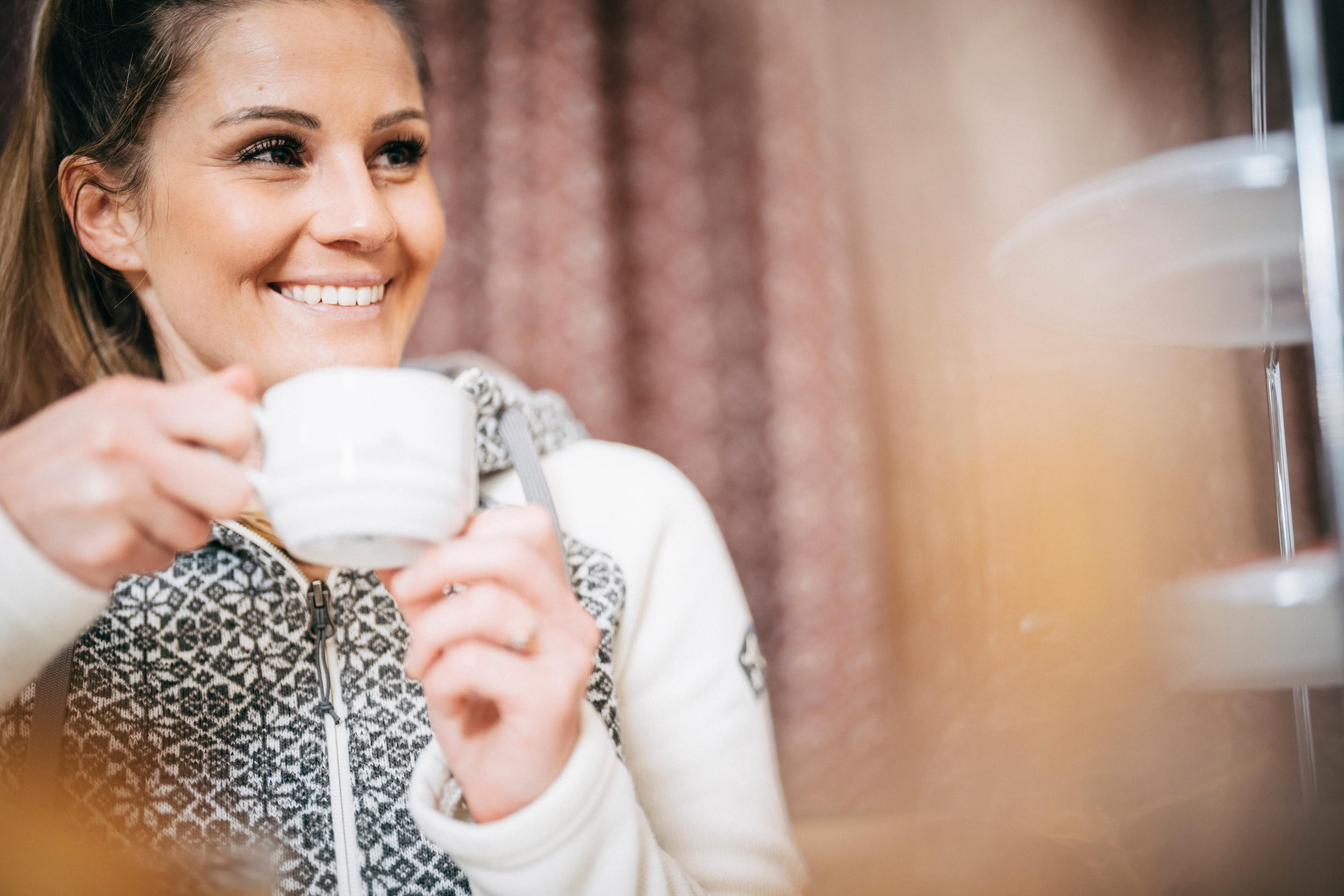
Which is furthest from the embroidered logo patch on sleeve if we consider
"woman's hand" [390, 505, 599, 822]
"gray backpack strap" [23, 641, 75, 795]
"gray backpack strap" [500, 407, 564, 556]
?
"gray backpack strap" [23, 641, 75, 795]

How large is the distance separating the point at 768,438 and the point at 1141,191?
0.94 meters

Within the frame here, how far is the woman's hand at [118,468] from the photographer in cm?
38

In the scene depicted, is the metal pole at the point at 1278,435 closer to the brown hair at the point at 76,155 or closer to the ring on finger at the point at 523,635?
the ring on finger at the point at 523,635

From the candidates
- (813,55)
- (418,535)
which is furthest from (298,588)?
(813,55)

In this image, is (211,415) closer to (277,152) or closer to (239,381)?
(239,381)

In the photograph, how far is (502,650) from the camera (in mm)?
427

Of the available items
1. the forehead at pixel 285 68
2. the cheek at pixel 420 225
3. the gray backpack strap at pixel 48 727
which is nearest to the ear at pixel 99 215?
the forehead at pixel 285 68

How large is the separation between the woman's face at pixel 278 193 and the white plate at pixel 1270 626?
2.16 feet

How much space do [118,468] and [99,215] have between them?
1.56 ft

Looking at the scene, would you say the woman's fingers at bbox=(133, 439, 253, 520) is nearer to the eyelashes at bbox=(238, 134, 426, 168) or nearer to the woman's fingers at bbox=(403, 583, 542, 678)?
the woman's fingers at bbox=(403, 583, 542, 678)

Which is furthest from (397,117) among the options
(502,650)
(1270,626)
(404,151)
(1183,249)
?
(1270,626)

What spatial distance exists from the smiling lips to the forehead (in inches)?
5.3

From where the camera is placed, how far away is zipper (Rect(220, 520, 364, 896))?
0.60 meters

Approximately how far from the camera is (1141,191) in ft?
1.70
